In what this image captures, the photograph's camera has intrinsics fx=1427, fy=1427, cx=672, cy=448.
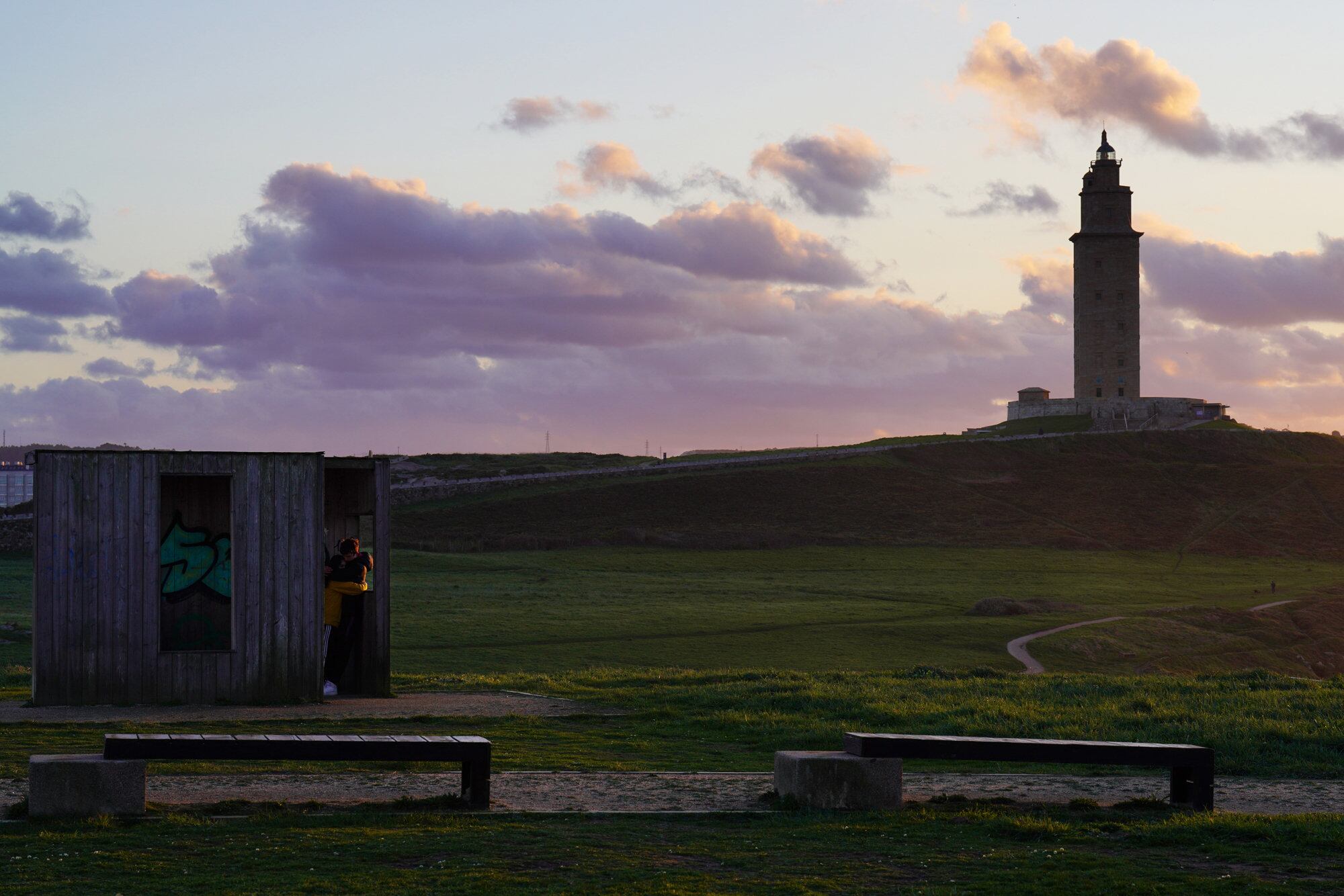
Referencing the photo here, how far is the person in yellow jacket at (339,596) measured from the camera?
18.6 m

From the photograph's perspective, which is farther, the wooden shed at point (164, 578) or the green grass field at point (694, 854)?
the wooden shed at point (164, 578)

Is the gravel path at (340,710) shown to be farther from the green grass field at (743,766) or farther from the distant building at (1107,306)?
the distant building at (1107,306)

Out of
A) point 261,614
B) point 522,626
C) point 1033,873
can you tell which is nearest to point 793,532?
point 522,626

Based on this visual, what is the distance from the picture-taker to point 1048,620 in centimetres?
3953

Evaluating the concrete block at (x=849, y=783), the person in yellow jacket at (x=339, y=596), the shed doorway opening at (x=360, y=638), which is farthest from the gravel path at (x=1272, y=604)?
the concrete block at (x=849, y=783)

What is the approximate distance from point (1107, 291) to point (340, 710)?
324ft

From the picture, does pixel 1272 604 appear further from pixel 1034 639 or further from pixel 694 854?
pixel 694 854

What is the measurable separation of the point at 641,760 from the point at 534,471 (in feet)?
258

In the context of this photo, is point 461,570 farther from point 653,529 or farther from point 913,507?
point 913,507

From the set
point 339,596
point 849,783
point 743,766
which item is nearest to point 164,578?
point 339,596

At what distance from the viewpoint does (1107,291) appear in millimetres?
107250

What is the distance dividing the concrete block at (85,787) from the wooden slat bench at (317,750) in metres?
0.10

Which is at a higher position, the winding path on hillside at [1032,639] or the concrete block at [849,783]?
the concrete block at [849,783]

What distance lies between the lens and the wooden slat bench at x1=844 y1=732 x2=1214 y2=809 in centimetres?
1042
